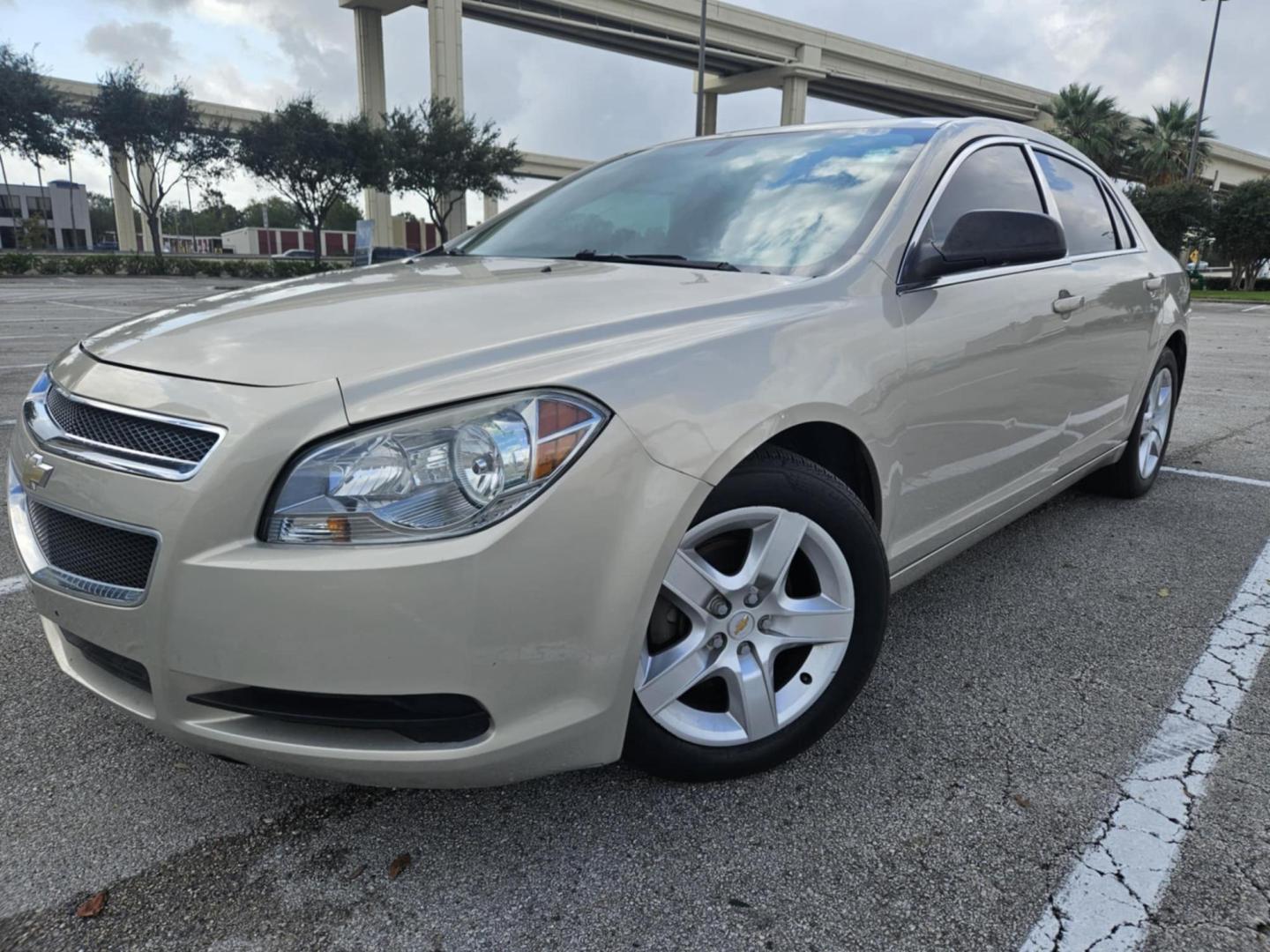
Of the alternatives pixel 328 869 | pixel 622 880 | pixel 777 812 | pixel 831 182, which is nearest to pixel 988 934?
pixel 777 812

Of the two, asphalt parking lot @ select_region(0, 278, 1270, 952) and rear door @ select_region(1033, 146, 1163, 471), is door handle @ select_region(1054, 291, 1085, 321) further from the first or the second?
asphalt parking lot @ select_region(0, 278, 1270, 952)

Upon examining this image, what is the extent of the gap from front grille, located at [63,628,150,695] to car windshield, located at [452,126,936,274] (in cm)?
165

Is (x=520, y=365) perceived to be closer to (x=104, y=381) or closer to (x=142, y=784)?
(x=104, y=381)

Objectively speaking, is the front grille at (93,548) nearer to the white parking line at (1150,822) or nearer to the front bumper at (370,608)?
the front bumper at (370,608)

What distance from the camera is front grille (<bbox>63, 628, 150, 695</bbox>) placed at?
5.41 feet

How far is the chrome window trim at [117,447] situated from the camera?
153 cm

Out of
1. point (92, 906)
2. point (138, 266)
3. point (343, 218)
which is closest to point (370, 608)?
point (92, 906)

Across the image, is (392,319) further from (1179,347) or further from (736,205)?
(1179,347)

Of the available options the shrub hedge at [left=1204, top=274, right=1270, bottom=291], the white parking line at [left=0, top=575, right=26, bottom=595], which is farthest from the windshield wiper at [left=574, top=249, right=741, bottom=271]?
the shrub hedge at [left=1204, top=274, right=1270, bottom=291]

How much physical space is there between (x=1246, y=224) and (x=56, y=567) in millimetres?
41129

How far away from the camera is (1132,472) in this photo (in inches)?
162

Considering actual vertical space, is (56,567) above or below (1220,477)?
above

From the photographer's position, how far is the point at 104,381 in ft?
5.81

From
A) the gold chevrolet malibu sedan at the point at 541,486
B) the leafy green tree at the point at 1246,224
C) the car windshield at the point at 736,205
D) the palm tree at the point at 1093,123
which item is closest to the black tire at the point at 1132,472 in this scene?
the gold chevrolet malibu sedan at the point at 541,486
